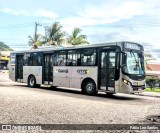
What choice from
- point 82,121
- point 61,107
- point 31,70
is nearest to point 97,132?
point 82,121

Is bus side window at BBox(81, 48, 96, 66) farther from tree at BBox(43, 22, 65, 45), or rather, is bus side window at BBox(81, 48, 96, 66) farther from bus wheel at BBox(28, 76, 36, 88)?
tree at BBox(43, 22, 65, 45)

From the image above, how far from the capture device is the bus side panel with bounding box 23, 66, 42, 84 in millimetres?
23592

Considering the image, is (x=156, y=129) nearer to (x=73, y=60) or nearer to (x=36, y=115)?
Answer: (x=36, y=115)

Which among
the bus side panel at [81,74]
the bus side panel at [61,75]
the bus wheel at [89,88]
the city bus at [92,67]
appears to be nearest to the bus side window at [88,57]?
the city bus at [92,67]

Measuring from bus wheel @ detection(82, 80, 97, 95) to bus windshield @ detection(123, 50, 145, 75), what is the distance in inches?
103

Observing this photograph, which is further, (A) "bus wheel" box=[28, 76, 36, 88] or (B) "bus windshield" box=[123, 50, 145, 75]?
(A) "bus wheel" box=[28, 76, 36, 88]

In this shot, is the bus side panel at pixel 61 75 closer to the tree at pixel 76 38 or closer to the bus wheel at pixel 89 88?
the bus wheel at pixel 89 88

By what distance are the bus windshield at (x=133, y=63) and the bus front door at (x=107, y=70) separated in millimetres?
706

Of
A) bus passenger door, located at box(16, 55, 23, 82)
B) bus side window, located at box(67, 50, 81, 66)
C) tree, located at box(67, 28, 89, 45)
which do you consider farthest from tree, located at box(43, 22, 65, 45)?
bus side window, located at box(67, 50, 81, 66)

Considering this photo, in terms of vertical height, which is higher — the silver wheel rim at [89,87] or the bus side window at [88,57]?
the bus side window at [88,57]

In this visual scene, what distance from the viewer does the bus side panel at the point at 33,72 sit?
929 inches

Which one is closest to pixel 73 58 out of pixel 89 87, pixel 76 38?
pixel 89 87

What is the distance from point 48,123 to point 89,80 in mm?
10863

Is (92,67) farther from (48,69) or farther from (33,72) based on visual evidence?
(33,72)
